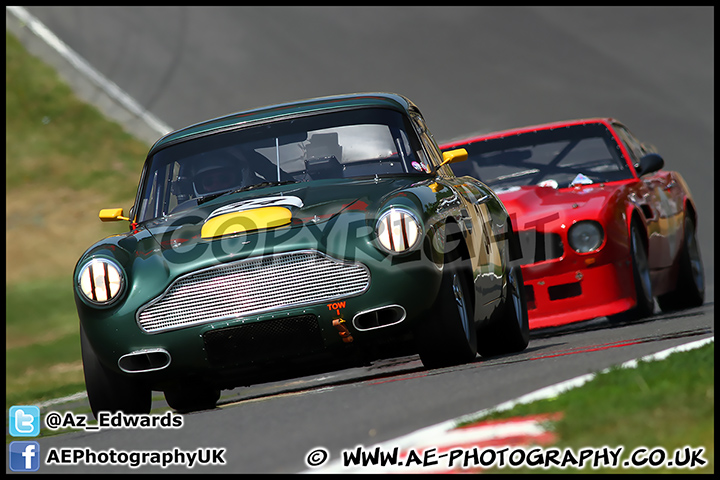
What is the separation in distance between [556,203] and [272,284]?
10.9ft

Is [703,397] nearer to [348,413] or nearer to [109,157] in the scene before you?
[348,413]

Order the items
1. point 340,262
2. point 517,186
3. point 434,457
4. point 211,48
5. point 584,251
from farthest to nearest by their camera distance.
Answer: point 211,48, point 517,186, point 584,251, point 340,262, point 434,457

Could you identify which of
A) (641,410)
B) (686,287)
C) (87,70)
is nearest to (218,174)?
(641,410)

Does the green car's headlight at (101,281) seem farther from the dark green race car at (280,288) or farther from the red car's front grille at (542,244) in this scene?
the red car's front grille at (542,244)

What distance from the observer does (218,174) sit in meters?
6.62

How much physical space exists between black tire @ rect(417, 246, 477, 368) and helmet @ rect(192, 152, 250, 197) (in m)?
1.38

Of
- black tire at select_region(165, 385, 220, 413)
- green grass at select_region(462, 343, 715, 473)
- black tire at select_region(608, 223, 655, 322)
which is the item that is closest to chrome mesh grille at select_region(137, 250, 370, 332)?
green grass at select_region(462, 343, 715, 473)

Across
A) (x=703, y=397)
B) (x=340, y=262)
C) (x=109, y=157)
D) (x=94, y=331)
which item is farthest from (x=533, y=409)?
(x=109, y=157)

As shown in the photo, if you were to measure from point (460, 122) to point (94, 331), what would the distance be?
14026 mm

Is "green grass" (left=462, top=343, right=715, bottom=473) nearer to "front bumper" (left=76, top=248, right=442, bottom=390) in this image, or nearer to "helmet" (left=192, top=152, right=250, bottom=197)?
"front bumper" (left=76, top=248, right=442, bottom=390)

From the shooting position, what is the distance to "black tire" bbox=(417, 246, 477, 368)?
552cm

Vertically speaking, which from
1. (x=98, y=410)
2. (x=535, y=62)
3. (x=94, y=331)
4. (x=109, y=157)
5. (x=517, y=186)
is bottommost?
(x=98, y=410)

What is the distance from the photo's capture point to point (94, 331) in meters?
5.63

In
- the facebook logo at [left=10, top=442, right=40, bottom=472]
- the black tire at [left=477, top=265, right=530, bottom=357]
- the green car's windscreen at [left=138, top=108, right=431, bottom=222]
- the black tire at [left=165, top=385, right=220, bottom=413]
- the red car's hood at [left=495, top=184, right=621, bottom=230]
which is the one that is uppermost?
the green car's windscreen at [left=138, top=108, right=431, bottom=222]
